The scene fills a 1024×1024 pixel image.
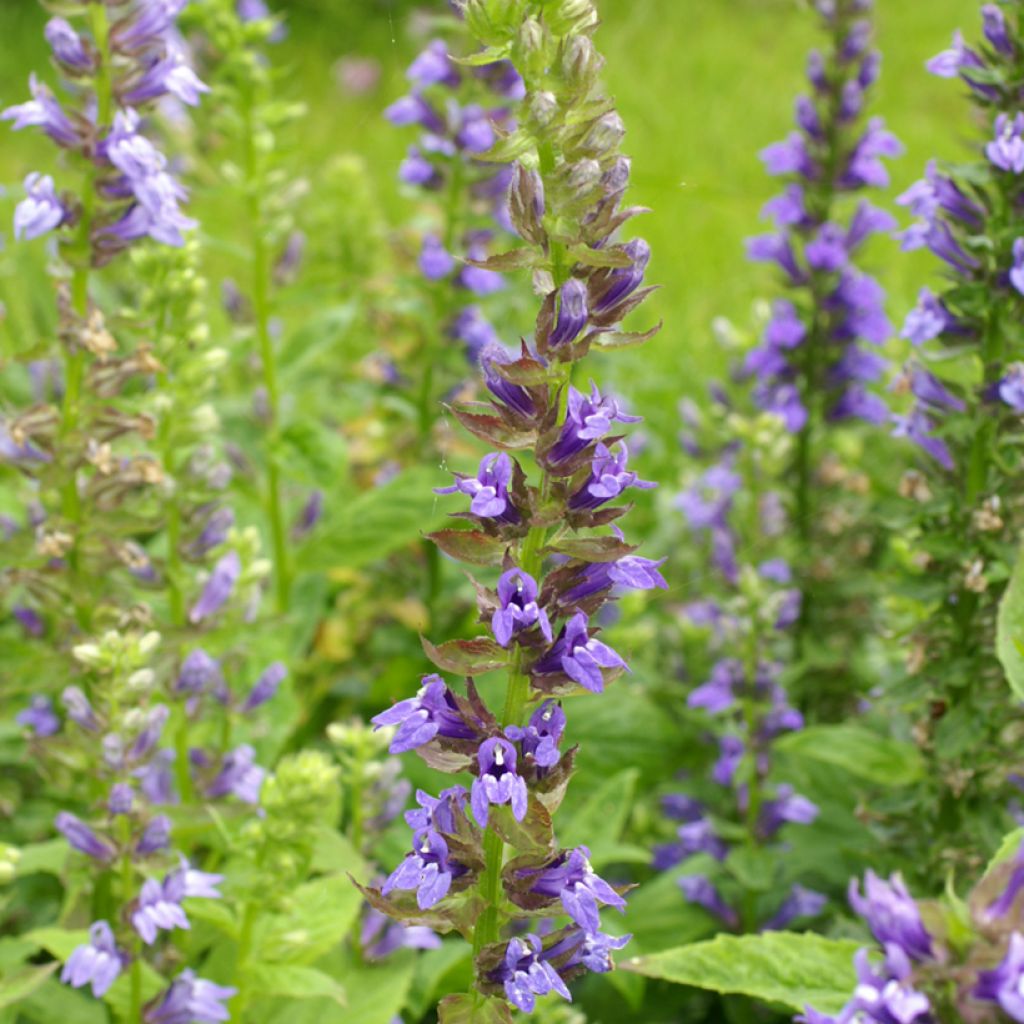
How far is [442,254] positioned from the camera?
3617mm

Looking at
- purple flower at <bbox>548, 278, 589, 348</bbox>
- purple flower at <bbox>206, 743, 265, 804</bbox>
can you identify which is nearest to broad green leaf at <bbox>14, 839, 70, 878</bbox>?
purple flower at <bbox>206, 743, 265, 804</bbox>

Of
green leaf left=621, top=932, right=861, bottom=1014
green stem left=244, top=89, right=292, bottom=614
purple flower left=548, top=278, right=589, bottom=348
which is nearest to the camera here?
purple flower left=548, top=278, right=589, bottom=348

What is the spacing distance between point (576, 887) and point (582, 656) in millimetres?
260

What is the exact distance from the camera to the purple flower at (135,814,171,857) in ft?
6.86

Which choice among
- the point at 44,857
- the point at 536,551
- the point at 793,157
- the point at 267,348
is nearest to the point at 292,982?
the point at 44,857

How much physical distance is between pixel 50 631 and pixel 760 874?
1.63 metres

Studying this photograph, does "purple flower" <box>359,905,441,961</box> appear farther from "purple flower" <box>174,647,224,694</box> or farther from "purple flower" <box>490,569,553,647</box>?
"purple flower" <box>490,569,553,647</box>

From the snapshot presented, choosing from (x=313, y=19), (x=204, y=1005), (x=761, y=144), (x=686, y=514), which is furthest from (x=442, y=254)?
(x=313, y=19)

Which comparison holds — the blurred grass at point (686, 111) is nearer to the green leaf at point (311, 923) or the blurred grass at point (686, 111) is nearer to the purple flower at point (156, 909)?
the green leaf at point (311, 923)

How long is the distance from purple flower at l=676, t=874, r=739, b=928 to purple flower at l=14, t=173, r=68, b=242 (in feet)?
5.98

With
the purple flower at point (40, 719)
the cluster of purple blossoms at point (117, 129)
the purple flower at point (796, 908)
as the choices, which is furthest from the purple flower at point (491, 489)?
the purple flower at point (796, 908)

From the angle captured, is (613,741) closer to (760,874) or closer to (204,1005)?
(760,874)

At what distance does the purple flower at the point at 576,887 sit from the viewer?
1438 mm

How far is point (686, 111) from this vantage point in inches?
321
